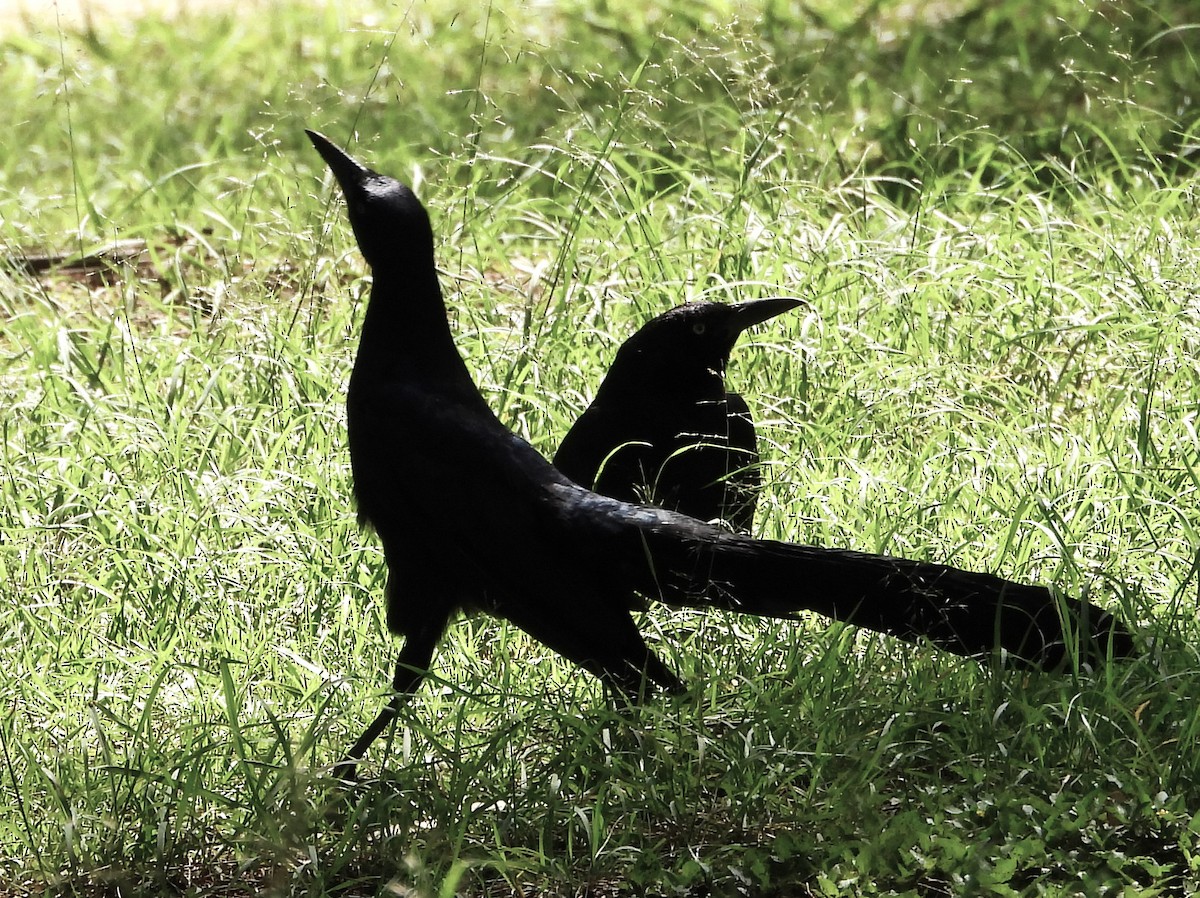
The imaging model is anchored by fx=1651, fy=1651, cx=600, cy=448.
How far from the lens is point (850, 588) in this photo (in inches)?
117

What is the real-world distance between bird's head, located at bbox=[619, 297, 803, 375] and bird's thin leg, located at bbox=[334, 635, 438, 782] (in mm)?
881

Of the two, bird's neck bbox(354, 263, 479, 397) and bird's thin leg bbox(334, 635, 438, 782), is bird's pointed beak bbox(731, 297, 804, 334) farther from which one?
bird's thin leg bbox(334, 635, 438, 782)

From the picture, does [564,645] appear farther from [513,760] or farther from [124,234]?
[124,234]

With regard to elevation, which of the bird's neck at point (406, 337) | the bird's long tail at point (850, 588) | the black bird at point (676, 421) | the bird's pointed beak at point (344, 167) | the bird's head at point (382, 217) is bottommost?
the bird's long tail at point (850, 588)

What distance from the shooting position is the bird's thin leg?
323cm

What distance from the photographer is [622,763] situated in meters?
3.09

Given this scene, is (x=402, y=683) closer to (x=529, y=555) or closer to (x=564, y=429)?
(x=529, y=555)

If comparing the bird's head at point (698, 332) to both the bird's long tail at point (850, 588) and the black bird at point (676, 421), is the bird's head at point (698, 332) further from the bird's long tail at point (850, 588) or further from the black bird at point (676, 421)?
the bird's long tail at point (850, 588)

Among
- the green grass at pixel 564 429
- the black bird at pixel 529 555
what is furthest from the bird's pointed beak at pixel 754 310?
the black bird at pixel 529 555

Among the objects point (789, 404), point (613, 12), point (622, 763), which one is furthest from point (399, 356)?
point (613, 12)

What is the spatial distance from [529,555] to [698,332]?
0.81m

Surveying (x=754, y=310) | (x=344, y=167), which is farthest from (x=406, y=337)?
(x=754, y=310)

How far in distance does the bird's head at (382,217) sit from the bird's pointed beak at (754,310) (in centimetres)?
77

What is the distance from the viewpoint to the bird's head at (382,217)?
10.6 feet
